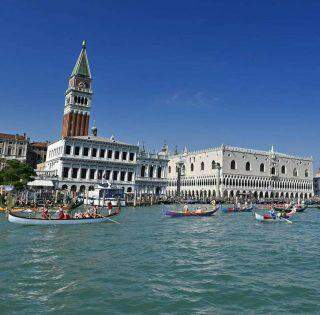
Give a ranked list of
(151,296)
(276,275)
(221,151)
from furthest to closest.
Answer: (221,151) < (276,275) < (151,296)

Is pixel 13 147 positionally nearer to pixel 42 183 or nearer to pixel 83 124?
pixel 83 124

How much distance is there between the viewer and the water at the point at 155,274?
10273mm

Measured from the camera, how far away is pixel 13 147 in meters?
75.6

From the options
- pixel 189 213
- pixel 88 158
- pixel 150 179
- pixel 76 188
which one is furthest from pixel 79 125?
pixel 189 213

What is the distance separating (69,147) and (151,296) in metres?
50.2

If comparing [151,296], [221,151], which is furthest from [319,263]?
[221,151]

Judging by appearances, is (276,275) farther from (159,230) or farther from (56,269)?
(159,230)

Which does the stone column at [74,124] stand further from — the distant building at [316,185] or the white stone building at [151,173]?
the distant building at [316,185]

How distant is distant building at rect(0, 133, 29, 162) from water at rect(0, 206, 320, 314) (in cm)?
5590

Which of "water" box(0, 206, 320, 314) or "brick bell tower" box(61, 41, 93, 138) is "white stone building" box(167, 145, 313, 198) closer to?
"brick bell tower" box(61, 41, 93, 138)

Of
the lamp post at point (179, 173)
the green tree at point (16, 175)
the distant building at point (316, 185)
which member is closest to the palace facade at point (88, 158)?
the green tree at point (16, 175)

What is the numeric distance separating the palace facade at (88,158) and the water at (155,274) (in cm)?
3651

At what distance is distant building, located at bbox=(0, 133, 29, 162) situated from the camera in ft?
244

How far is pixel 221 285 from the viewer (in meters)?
12.2
